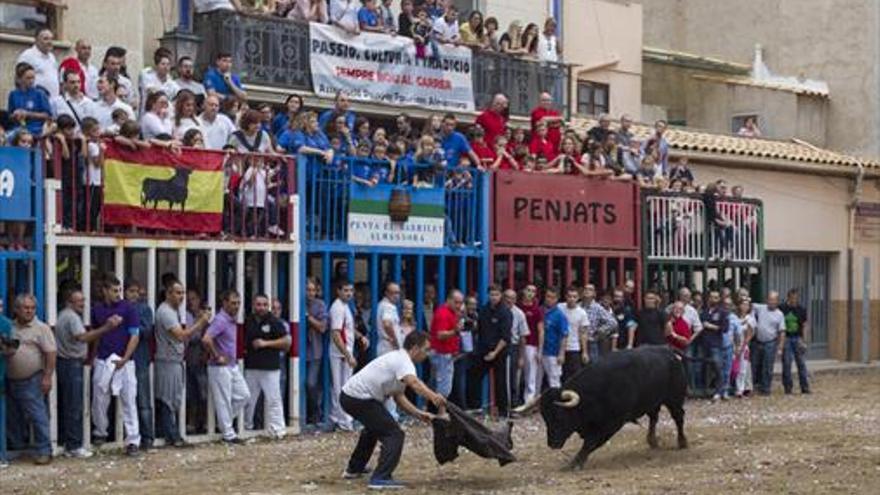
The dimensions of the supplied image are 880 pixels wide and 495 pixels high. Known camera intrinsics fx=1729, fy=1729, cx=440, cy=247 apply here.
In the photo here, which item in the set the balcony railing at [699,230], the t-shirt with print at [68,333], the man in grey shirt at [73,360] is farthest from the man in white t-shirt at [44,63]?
the balcony railing at [699,230]

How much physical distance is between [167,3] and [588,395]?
394 inches

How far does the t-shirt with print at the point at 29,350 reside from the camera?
1802cm

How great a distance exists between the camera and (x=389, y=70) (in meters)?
26.1

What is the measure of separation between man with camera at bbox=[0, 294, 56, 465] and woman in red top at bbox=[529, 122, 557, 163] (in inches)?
382

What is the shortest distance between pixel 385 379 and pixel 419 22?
11179 mm

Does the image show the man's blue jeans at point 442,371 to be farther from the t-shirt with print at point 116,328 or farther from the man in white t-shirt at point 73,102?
the man in white t-shirt at point 73,102

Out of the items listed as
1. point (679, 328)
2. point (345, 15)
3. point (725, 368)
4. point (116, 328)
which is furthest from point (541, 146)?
point (116, 328)

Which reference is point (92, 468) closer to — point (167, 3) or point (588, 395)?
point (588, 395)

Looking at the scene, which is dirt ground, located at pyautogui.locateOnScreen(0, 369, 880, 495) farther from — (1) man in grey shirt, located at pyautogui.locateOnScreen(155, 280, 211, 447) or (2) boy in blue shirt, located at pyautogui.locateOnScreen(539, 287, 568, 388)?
(2) boy in blue shirt, located at pyautogui.locateOnScreen(539, 287, 568, 388)

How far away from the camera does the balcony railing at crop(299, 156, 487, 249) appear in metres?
22.0

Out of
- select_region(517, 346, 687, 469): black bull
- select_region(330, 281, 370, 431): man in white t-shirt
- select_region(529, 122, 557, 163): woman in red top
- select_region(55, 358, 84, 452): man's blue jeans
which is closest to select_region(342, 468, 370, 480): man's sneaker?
select_region(517, 346, 687, 469): black bull

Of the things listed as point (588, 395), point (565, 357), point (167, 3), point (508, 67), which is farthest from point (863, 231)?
point (588, 395)

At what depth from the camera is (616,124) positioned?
32.5m

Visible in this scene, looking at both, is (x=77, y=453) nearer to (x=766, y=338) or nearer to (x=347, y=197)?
(x=347, y=197)
